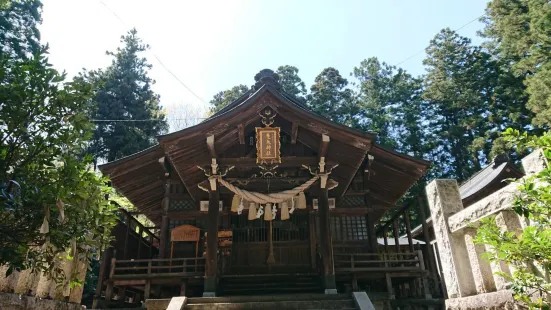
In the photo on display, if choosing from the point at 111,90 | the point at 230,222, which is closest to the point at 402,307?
the point at 230,222

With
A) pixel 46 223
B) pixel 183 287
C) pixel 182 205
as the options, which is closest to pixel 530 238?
pixel 46 223

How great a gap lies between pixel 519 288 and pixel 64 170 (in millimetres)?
3847

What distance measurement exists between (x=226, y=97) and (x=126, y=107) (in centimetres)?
1261

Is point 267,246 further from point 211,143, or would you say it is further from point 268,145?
point 211,143

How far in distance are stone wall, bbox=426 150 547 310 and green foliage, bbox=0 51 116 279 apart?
362 cm

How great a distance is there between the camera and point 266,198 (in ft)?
33.2

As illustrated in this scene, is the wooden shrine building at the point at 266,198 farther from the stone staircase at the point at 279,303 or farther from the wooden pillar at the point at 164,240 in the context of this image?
the stone staircase at the point at 279,303

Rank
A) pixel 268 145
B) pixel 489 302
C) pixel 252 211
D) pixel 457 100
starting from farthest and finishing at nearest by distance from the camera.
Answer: pixel 457 100 < pixel 252 211 < pixel 268 145 < pixel 489 302

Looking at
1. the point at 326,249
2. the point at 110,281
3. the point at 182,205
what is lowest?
the point at 110,281

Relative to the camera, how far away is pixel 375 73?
138 feet

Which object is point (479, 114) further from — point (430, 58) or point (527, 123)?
point (430, 58)

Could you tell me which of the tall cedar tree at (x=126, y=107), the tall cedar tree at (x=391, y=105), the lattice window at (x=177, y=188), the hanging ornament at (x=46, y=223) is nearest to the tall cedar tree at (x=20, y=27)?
the tall cedar tree at (x=126, y=107)

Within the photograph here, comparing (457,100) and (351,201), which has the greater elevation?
(457,100)

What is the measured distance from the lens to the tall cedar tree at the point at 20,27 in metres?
21.0
